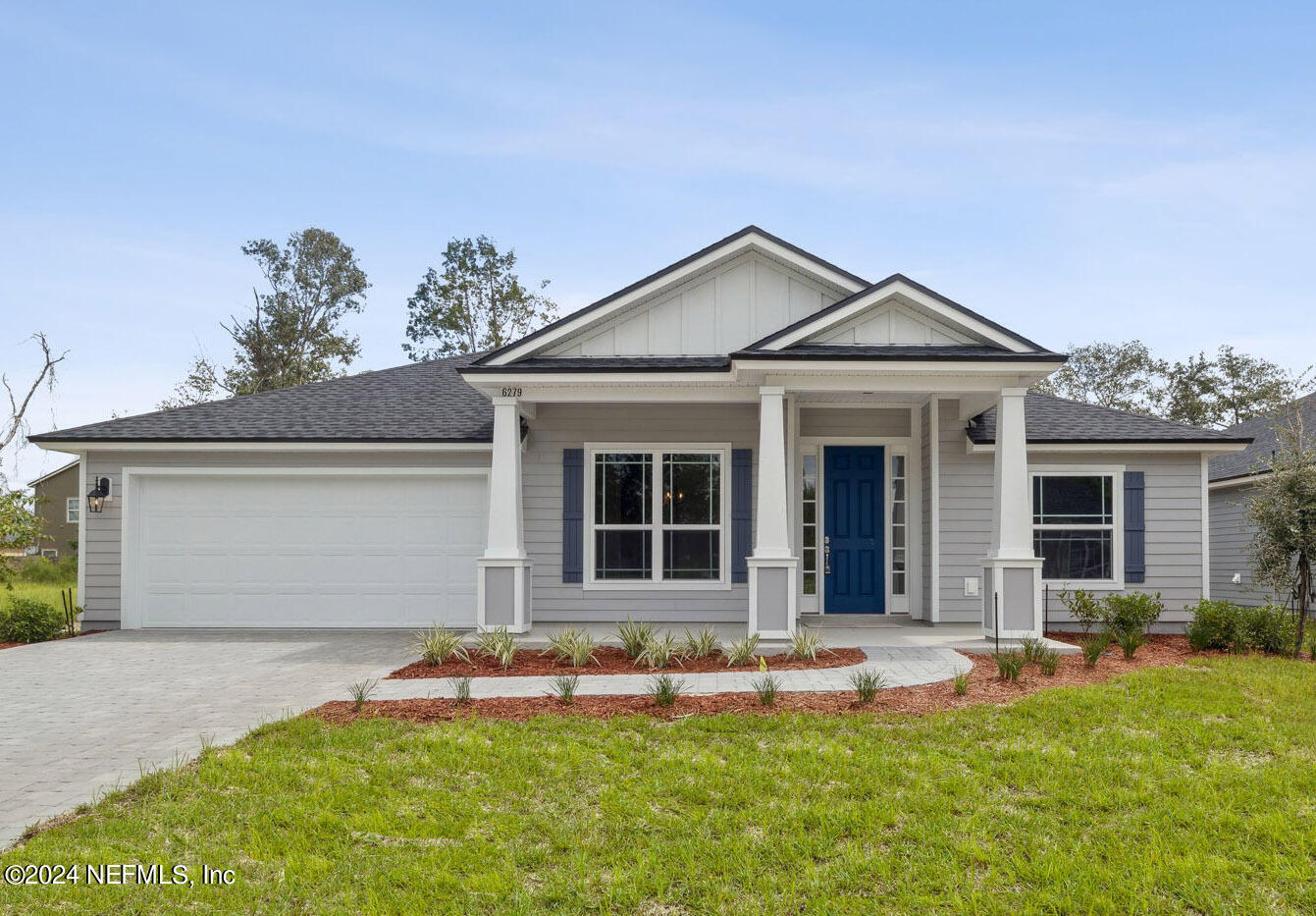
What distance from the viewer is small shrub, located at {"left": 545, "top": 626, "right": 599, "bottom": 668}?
29.8 feet

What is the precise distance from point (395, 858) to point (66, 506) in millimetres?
36917

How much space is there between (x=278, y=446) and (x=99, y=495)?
2.56 meters

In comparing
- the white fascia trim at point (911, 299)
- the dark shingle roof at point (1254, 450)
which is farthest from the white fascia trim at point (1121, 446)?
the dark shingle roof at point (1254, 450)

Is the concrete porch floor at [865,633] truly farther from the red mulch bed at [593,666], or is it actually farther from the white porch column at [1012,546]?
the red mulch bed at [593,666]

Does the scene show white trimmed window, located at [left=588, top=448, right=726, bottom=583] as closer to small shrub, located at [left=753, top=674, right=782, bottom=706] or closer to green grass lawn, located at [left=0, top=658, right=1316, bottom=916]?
small shrub, located at [left=753, top=674, right=782, bottom=706]

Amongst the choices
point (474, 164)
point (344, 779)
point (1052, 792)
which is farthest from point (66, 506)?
point (1052, 792)

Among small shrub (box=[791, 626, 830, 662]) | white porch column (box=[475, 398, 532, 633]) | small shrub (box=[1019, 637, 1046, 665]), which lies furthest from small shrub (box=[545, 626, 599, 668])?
small shrub (box=[1019, 637, 1046, 665])

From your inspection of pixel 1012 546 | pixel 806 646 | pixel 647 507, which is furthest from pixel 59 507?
pixel 1012 546

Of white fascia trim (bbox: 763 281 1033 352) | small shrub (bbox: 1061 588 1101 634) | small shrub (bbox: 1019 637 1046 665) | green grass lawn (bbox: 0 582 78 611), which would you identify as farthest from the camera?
green grass lawn (bbox: 0 582 78 611)

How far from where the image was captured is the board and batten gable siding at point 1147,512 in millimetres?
12609

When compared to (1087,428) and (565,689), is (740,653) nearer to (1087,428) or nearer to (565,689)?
Result: (565,689)

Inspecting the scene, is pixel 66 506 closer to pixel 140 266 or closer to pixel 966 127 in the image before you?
pixel 140 266

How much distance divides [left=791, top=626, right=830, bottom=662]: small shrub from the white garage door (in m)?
5.14

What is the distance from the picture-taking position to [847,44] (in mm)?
13875
